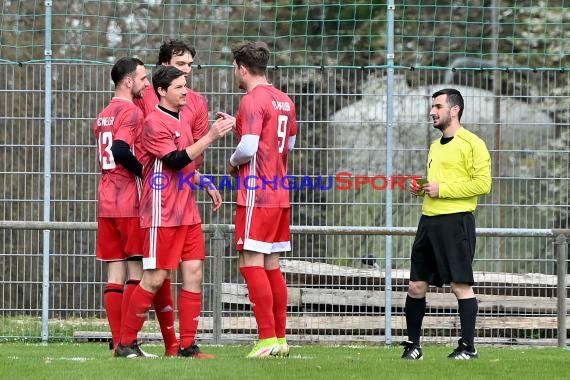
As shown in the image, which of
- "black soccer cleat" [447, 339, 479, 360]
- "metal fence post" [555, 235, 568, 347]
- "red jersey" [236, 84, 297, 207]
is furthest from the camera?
"metal fence post" [555, 235, 568, 347]

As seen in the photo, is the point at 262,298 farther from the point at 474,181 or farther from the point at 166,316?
the point at 474,181

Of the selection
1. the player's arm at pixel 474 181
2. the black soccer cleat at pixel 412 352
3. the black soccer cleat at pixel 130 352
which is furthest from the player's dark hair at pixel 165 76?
the black soccer cleat at pixel 412 352

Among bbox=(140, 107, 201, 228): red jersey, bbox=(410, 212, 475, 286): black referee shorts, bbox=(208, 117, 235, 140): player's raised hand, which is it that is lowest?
bbox=(410, 212, 475, 286): black referee shorts

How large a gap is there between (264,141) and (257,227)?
0.57 metres

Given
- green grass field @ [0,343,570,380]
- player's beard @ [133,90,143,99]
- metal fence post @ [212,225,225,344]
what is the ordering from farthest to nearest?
metal fence post @ [212,225,225,344]
player's beard @ [133,90,143,99]
green grass field @ [0,343,570,380]

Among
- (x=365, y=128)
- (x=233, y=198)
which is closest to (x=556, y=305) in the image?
(x=365, y=128)

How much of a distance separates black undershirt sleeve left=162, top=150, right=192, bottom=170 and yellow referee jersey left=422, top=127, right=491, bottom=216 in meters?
1.80

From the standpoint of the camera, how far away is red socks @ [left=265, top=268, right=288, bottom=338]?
9102mm

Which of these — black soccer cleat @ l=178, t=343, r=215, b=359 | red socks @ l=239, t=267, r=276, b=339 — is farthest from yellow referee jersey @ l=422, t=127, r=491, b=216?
black soccer cleat @ l=178, t=343, r=215, b=359

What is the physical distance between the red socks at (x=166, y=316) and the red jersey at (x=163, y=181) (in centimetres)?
64

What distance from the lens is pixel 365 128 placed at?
39.9 feet

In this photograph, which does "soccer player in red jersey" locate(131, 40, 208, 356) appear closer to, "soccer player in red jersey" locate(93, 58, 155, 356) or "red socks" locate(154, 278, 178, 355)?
"red socks" locate(154, 278, 178, 355)

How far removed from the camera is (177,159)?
8492 millimetres

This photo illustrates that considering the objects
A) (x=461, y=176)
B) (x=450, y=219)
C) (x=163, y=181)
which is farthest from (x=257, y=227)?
(x=461, y=176)
